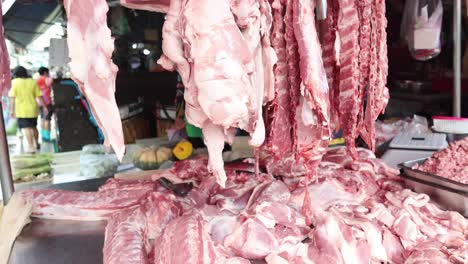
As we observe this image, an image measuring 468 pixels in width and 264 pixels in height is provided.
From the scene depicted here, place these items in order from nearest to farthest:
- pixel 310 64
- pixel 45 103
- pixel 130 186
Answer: pixel 310 64, pixel 130 186, pixel 45 103

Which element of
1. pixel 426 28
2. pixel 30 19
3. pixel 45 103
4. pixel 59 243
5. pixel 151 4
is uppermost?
pixel 30 19

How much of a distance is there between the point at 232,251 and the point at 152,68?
237 inches

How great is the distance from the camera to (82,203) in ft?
7.69

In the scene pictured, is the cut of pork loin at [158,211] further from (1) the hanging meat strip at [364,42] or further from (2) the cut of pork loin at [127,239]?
(1) the hanging meat strip at [364,42]

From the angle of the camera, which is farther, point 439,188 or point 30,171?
point 30,171

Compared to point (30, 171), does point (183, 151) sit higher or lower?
higher

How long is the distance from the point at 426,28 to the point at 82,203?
3.95 m

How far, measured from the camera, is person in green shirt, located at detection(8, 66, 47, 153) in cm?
825

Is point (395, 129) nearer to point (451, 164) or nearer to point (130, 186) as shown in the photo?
point (451, 164)

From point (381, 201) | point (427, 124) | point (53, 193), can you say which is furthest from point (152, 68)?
point (381, 201)

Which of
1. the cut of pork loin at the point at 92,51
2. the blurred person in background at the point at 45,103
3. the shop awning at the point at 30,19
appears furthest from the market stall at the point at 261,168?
the blurred person in background at the point at 45,103

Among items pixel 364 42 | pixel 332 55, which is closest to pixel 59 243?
pixel 332 55

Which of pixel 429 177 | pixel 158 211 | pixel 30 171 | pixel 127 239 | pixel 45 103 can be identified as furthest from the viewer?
pixel 45 103

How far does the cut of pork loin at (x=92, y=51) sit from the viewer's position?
121cm
